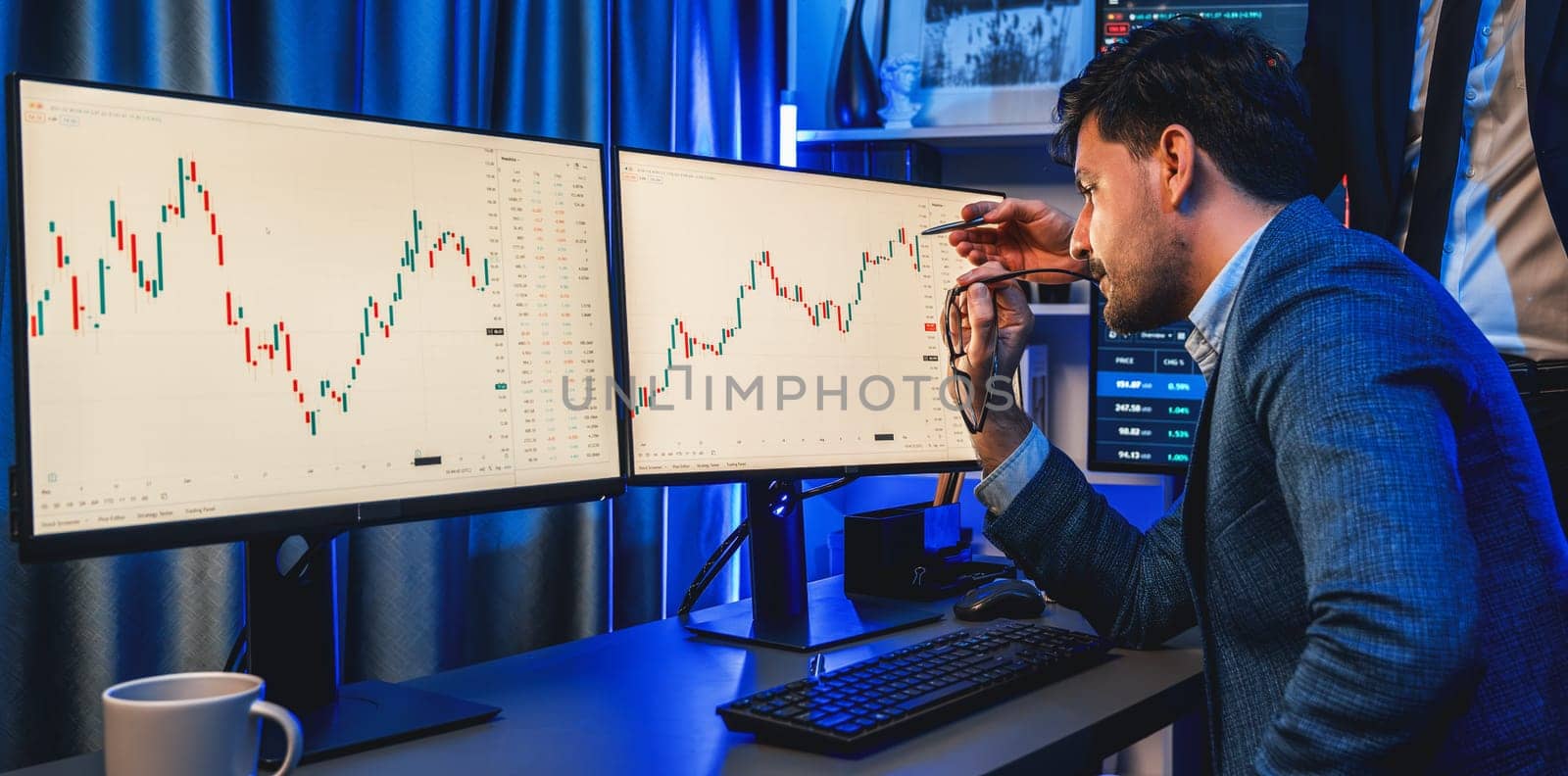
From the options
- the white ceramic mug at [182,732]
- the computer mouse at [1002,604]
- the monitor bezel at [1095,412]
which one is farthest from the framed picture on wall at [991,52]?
the white ceramic mug at [182,732]

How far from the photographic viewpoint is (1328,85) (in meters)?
1.75

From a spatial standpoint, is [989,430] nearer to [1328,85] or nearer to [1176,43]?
[1176,43]

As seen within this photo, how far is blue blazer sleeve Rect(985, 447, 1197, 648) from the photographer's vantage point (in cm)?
Result: 123

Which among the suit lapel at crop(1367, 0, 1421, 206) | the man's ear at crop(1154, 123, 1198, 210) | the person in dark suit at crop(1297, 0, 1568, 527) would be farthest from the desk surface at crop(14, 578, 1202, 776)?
the suit lapel at crop(1367, 0, 1421, 206)

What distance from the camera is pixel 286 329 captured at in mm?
979

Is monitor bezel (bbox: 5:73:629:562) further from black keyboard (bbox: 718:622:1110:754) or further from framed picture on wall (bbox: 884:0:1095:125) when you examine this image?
framed picture on wall (bbox: 884:0:1095:125)

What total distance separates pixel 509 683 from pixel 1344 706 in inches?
27.9

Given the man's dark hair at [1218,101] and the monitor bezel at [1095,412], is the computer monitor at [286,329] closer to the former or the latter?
the man's dark hair at [1218,101]

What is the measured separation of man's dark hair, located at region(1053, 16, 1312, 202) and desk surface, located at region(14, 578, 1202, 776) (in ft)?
1.56

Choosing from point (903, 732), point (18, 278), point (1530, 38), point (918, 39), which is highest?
point (918, 39)

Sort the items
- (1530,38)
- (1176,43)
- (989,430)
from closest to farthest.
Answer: (1176,43), (989,430), (1530,38)

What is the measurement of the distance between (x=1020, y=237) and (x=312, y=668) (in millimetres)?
960

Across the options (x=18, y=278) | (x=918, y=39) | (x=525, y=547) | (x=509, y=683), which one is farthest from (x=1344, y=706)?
(x=918, y=39)

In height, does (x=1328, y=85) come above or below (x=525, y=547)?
above
